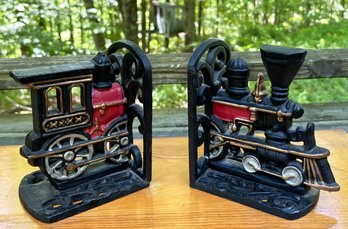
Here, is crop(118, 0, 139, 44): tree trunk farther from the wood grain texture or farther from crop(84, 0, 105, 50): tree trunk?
the wood grain texture

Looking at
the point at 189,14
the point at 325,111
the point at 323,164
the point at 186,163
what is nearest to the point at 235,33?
the point at 189,14

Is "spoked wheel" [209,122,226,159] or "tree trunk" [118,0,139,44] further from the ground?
"tree trunk" [118,0,139,44]

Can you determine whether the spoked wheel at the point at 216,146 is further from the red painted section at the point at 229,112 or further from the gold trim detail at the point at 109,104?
the gold trim detail at the point at 109,104

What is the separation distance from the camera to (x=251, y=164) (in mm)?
1175

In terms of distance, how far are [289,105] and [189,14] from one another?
11.5 feet

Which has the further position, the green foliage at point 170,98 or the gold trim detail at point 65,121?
the green foliage at point 170,98

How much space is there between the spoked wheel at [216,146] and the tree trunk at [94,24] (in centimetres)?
205

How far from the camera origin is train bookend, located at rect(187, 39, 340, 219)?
1.07 m

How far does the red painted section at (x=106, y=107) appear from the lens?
117 cm

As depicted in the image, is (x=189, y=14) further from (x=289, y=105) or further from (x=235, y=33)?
(x=289, y=105)

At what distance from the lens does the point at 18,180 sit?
4.23 ft

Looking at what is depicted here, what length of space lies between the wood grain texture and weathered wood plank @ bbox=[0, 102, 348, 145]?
Answer: 0.55 m

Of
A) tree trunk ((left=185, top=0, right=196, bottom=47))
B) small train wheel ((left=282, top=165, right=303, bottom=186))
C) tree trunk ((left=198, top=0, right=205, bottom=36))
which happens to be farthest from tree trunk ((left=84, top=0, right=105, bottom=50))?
small train wheel ((left=282, top=165, right=303, bottom=186))

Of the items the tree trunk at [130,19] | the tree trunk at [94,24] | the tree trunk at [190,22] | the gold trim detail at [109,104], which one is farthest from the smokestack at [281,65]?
the tree trunk at [190,22]
